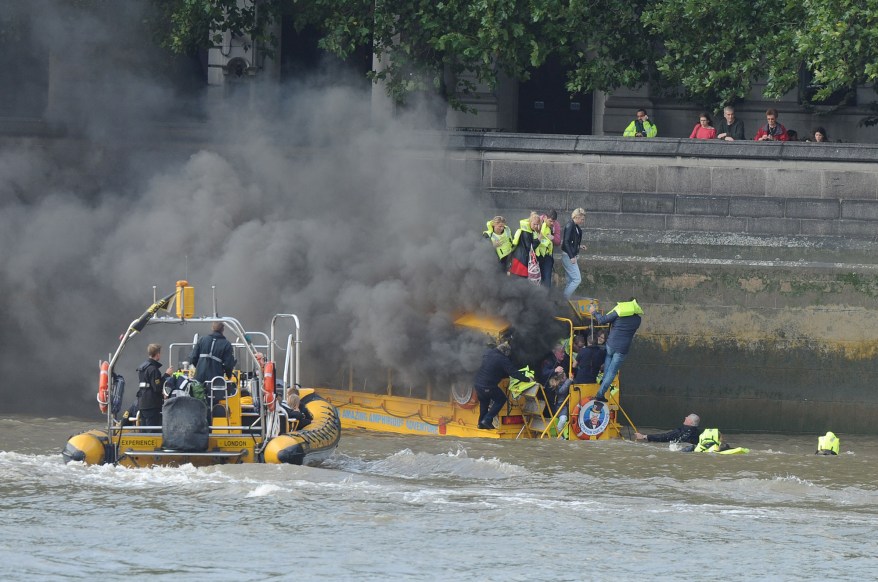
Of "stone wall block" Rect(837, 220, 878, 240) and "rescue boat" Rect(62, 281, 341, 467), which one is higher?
"stone wall block" Rect(837, 220, 878, 240)

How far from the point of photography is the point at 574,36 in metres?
26.5

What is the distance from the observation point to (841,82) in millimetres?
23938

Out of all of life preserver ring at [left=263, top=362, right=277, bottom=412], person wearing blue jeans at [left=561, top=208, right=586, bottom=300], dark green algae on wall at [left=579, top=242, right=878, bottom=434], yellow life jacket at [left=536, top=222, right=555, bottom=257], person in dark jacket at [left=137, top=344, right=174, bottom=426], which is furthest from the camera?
dark green algae on wall at [left=579, top=242, right=878, bottom=434]

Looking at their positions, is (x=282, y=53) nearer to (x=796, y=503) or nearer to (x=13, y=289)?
(x=13, y=289)

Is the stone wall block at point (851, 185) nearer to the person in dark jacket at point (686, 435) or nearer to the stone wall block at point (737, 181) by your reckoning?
the stone wall block at point (737, 181)

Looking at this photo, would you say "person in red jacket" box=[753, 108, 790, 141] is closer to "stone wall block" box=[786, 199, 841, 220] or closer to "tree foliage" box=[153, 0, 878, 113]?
"tree foliage" box=[153, 0, 878, 113]

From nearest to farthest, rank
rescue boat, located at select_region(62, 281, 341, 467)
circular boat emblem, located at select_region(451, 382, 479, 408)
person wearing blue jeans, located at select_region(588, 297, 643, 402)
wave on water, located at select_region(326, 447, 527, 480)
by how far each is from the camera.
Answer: rescue boat, located at select_region(62, 281, 341, 467)
wave on water, located at select_region(326, 447, 527, 480)
person wearing blue jeans, located at select_region(588, 297, 643, 402)
circular boat emblem, located at select_region(451, 382, 479, 408)

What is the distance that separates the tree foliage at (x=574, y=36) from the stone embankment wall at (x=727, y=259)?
1.43 meters

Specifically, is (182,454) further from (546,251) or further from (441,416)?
(546,251)

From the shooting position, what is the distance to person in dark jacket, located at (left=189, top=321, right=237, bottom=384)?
17.9 metres

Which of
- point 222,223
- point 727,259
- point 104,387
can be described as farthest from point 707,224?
point 104,387

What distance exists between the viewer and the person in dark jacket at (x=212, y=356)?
704 inches

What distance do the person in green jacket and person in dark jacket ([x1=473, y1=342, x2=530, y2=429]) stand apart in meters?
7.52

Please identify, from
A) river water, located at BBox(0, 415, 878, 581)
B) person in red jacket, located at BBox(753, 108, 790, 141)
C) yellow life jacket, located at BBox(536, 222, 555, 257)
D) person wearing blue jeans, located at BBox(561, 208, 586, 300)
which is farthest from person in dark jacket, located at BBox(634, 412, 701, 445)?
person in red jacket, located at BBox(753, 108, 790, 141)
